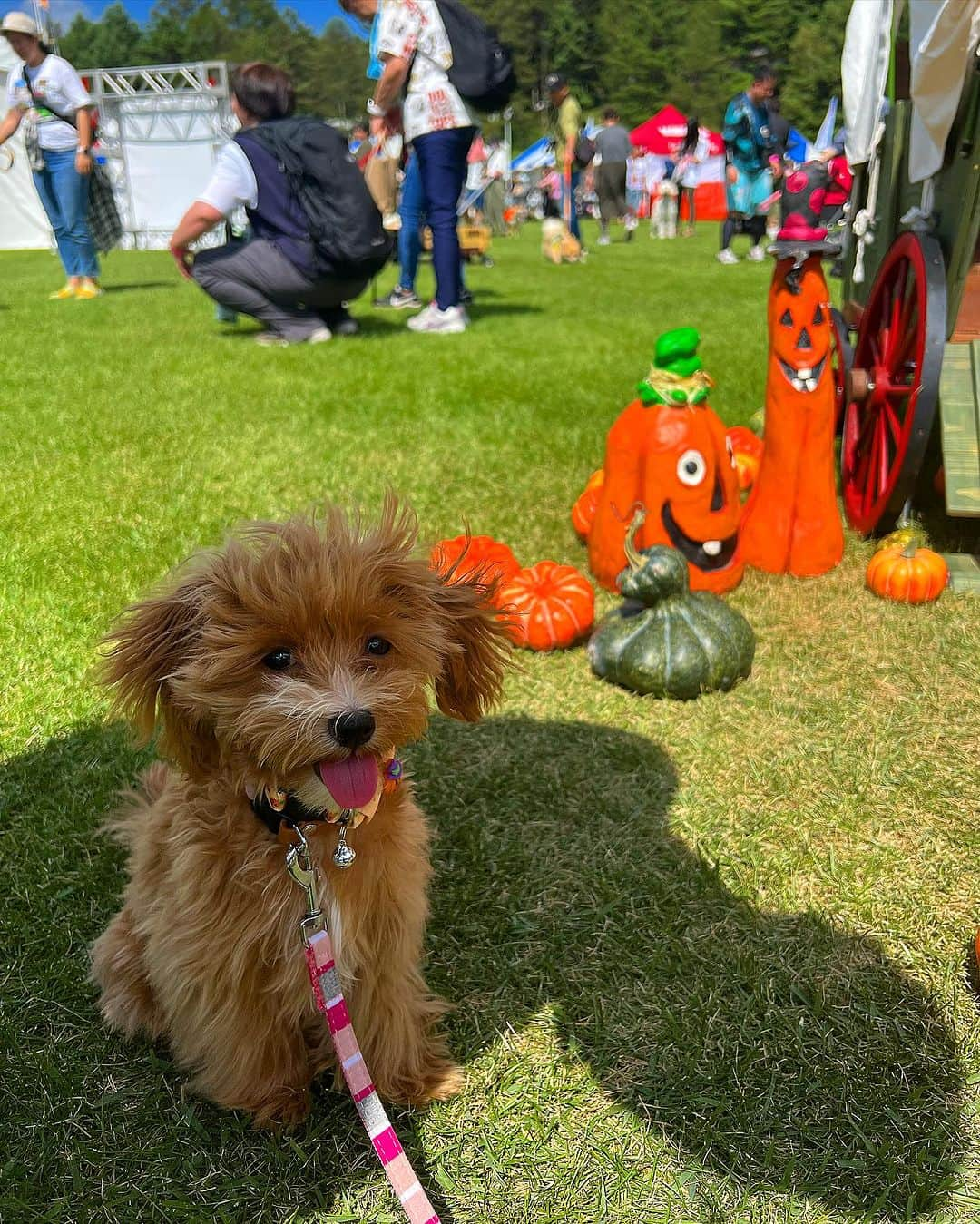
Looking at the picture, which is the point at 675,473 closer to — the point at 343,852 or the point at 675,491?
the point at 675,491

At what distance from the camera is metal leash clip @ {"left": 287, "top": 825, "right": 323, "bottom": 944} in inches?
66.6

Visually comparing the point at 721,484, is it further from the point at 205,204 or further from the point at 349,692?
the point at 205,204

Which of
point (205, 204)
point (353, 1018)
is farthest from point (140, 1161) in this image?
point (205, 204)

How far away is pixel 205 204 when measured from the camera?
308 inches

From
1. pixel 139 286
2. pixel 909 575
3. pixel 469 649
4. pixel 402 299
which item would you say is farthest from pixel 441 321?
pixel 469 649

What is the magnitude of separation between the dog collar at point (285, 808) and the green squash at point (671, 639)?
1985 mm

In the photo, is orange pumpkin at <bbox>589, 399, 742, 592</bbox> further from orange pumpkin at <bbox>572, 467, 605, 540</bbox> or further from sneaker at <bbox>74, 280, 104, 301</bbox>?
sneaker at <bbox>74, 280, 104, 301</bbox>

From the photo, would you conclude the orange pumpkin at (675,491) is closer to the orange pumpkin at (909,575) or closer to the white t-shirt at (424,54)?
the orange pumpkin at (909,575)

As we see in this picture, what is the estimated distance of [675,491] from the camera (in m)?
3.99

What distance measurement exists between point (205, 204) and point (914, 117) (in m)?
5.73

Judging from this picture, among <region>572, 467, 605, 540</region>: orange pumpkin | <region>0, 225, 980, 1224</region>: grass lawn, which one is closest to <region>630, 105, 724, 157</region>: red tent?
<region>572, 467, 605, 540</region>: orange pumpkin

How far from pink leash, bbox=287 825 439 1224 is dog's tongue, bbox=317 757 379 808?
0.19 metres

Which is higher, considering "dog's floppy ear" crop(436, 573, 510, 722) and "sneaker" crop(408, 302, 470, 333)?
"dog's floppy ear" crop(436, 573, 510, 722)

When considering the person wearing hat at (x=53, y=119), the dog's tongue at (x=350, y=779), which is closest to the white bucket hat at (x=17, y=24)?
the person wearing hat at (x=53, y=119)
